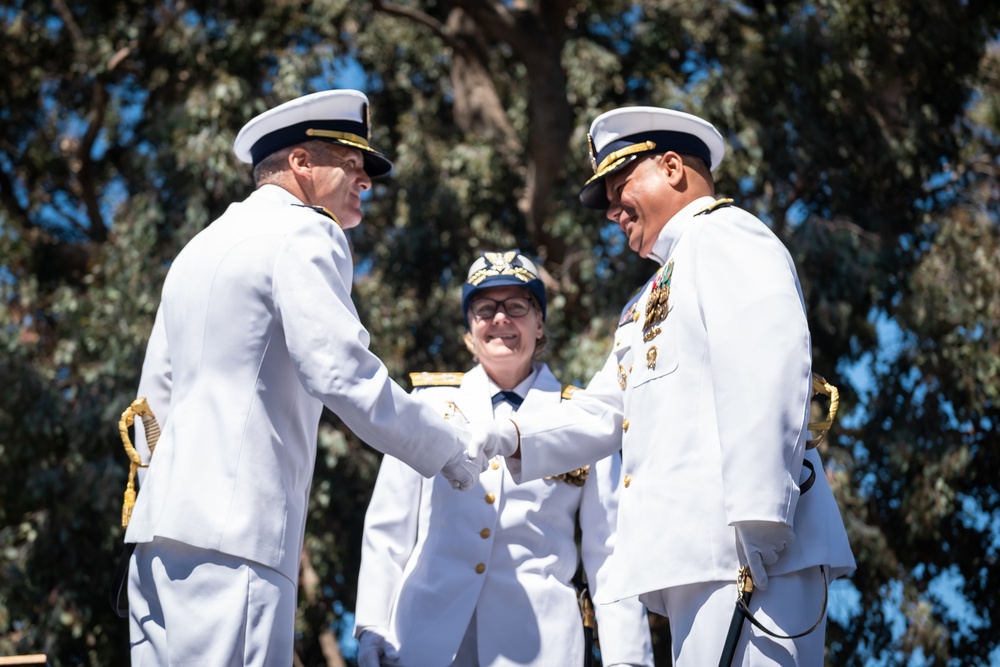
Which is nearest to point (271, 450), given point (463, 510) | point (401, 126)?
point (463, 510)

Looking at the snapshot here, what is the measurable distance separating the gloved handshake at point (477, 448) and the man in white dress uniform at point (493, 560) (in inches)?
7.8

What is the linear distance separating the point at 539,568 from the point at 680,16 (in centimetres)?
697

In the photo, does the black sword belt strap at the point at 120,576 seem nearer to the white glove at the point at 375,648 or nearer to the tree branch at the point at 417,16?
the white glove at the point at 375,648

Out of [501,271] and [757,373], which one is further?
[501,271]

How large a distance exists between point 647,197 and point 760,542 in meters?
1.09

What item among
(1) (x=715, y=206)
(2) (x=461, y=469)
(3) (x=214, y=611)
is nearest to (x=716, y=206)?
Answer: (1) (x=715, y=206)

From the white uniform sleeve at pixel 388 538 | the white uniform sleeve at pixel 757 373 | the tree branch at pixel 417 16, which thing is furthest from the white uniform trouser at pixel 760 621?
the tree branch at pixel 417 16

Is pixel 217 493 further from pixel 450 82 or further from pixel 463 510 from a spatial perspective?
pixel 450 82

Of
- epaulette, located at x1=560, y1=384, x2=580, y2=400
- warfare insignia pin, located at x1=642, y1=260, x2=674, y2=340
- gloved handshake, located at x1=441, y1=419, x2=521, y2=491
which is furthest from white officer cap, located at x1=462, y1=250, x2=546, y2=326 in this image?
warfare insignia pin, located at x1=642, y1=260, x2=674, y2=340

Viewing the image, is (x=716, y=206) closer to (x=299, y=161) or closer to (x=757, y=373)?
(x=757, y=373)

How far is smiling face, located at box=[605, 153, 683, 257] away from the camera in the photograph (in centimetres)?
A: 333

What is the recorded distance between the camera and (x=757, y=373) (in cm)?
275

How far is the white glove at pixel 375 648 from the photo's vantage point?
11.5 ft

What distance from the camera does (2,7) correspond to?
10.1m
